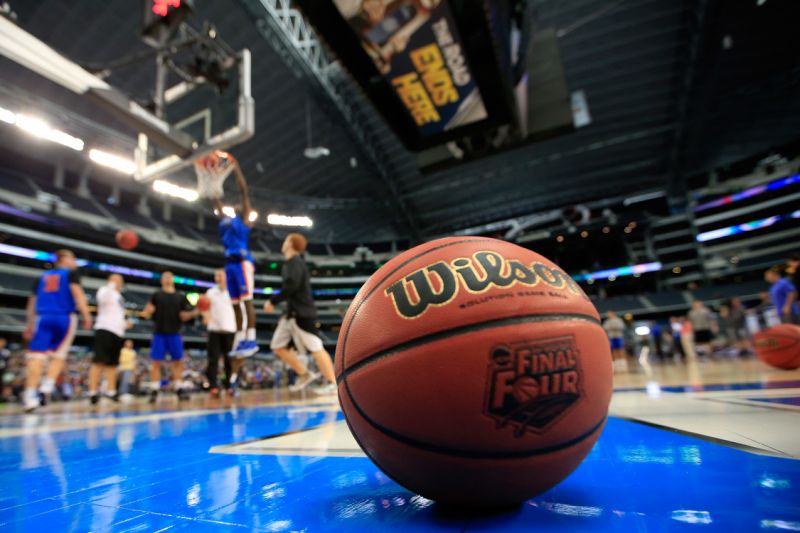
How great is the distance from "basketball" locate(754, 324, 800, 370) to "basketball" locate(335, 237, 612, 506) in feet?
16.9

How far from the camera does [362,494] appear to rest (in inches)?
44.9

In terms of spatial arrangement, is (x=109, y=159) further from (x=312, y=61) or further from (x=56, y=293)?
A: (x=56, y=293)

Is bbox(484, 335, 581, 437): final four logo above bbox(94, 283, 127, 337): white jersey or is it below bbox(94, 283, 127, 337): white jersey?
below

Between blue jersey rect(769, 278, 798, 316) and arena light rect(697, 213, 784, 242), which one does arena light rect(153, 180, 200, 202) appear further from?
arena light rect(697, 213, 784, 242)

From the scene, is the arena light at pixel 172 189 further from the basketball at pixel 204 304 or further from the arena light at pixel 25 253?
the basketball at pixel 204 304

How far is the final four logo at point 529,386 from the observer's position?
0.88 meters

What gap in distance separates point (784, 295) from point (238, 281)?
8.52m

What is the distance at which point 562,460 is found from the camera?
95cm

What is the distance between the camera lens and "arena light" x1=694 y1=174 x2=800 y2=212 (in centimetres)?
2500

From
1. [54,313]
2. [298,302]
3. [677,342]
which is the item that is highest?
[54,313]

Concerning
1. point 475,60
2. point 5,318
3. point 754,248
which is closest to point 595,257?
→ point 754,248

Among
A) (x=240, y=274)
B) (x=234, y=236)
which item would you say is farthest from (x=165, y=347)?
(x=234, y=236)

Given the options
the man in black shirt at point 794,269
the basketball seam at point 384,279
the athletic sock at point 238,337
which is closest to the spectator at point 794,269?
the man in black shirt at point 794,269

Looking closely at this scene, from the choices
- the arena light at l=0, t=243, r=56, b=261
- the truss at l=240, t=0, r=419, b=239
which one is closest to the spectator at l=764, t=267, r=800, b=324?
the truss at l=240, t=0, r=419, b=239
